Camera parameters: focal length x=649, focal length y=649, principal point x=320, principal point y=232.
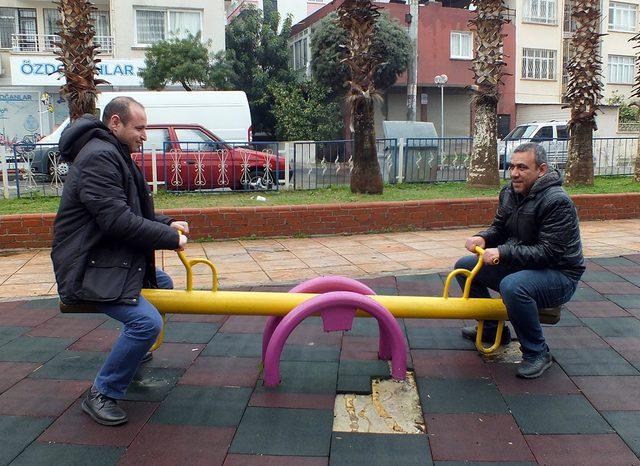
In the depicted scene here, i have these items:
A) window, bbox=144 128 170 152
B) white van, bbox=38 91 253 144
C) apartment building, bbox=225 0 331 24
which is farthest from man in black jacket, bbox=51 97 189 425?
apartment building, bbox=225 0 331 24

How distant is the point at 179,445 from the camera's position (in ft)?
10.5

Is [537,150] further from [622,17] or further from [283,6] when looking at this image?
[622,17]

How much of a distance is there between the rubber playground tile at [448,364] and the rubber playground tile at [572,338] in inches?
26.3

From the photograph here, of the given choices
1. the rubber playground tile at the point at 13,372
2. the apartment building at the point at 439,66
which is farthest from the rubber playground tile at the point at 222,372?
the apartment building at the point at 439,66

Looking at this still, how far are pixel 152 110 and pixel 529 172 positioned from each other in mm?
15131

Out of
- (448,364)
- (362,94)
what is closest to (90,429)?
(448,364)

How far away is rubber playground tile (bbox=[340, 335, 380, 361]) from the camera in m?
4.42

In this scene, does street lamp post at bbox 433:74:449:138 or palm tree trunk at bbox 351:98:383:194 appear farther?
street lamp post at bbox 433:74:449:138

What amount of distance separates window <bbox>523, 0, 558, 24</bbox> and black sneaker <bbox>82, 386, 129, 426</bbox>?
108 ft

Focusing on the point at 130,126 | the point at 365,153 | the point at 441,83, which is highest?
the point at 441,83

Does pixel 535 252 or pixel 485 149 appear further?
pixel 485 149

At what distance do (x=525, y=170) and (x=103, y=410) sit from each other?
9.25 feet

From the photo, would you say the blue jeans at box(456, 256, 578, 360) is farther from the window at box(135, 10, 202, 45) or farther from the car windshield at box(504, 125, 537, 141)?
the window at box(135, 10, 202, 45)

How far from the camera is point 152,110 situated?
17.7 metres
